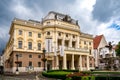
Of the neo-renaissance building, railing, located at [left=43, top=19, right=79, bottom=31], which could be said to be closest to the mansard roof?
the neo-renaissance building

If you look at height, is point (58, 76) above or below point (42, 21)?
below

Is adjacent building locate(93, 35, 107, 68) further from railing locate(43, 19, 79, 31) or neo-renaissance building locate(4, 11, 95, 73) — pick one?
railing locate(43, 19, 79, 31)

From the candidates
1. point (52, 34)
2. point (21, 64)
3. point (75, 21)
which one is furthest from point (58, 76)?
point (75, 21)

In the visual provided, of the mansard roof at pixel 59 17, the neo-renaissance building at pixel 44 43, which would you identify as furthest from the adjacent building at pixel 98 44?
the mansard roof at pixel 59 17

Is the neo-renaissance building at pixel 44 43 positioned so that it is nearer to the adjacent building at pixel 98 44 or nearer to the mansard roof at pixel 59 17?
the mansard roof at pixel 59 17

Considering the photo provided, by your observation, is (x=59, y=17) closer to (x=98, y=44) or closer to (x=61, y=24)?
(x=61, y=24)

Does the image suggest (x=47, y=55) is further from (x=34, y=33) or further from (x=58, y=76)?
(x=58, y=76)

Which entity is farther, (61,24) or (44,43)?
(61,24)

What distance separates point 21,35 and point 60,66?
50.2ft

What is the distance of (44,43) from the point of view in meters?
56.4

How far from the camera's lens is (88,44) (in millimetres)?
69688

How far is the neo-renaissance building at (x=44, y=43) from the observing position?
171 ft

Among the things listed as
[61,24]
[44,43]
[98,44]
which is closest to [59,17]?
[61,24]

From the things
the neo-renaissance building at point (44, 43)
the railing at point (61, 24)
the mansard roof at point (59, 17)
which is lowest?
the neo-renaissance building at point (44, 43)
